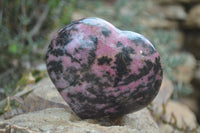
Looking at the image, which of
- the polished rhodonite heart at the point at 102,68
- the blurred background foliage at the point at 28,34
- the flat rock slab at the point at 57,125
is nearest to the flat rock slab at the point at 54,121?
the flat rock slab at the point at 57,125

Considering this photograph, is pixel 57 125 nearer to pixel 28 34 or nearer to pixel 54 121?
pixel 54 121

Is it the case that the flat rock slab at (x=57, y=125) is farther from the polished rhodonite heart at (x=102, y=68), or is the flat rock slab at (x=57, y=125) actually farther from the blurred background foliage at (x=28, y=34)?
the blurred background foliage at (x=28, y=34)

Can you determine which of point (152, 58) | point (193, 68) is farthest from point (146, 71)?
point (193, 68)

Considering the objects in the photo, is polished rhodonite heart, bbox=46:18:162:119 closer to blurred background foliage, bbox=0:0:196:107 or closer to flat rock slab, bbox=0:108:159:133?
flat rock slab, bbox=0:108:159:133

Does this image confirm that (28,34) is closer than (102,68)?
No

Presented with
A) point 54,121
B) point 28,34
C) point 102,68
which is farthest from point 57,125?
point 28,34

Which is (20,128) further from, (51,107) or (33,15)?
(33,15)

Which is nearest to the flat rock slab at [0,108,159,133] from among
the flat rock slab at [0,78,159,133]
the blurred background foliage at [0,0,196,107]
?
the flat rock slab at [0,78,159,133]
